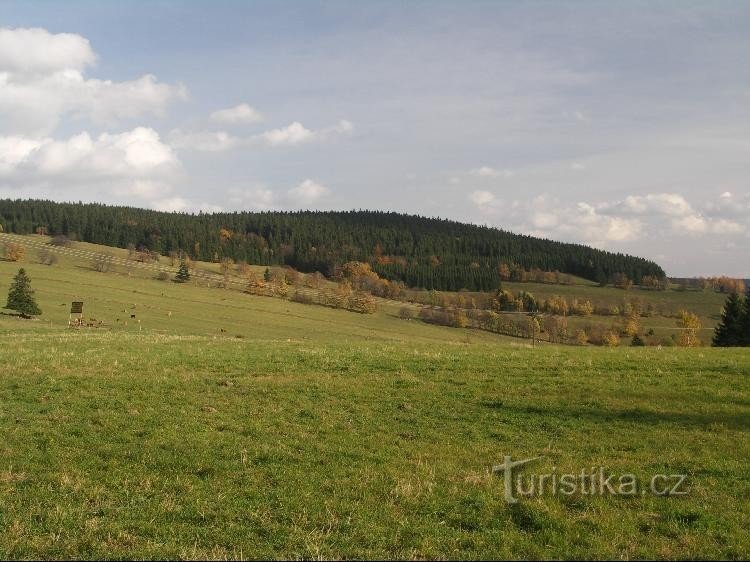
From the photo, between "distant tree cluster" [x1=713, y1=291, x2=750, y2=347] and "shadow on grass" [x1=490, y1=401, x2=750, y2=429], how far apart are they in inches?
2342

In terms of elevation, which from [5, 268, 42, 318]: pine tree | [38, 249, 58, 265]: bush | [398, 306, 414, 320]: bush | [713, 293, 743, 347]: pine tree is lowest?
[398, 306, 414, 320]: bush

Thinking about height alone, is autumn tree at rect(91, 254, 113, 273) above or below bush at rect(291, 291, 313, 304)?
above

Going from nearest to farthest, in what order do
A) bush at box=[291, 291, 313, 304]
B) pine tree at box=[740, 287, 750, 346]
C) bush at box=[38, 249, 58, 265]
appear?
pine tree at box=[740, 287, 750, 346] → bush at box=[291, 291, 313, 304] → bush at box=[38, 249, 58, 265]

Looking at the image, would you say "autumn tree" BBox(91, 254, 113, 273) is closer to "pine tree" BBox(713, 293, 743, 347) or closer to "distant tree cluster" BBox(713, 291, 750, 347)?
"pine tree" BBox(713, 293, 743, 347)

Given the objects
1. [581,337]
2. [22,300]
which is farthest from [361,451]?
[581,337]

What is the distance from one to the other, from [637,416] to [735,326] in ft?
215

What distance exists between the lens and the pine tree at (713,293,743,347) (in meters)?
67.9

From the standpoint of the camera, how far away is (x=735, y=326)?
68938 mm

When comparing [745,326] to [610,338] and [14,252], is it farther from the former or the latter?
[14,252]

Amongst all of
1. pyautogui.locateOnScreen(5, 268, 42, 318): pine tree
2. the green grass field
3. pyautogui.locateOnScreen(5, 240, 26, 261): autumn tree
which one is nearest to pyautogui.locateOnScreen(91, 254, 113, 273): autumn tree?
pyautogui.locateOnScreen(5, 240, 26, 261): autumn tree

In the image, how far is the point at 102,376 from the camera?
2108cm

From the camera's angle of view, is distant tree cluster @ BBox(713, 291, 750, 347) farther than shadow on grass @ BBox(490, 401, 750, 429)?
Yes

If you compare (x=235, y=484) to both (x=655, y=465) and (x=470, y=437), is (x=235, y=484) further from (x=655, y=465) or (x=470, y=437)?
(x=655, y=465)

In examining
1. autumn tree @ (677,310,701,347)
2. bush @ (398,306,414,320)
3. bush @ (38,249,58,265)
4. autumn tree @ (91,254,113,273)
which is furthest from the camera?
autumn tree @ (91,254,113,273)
